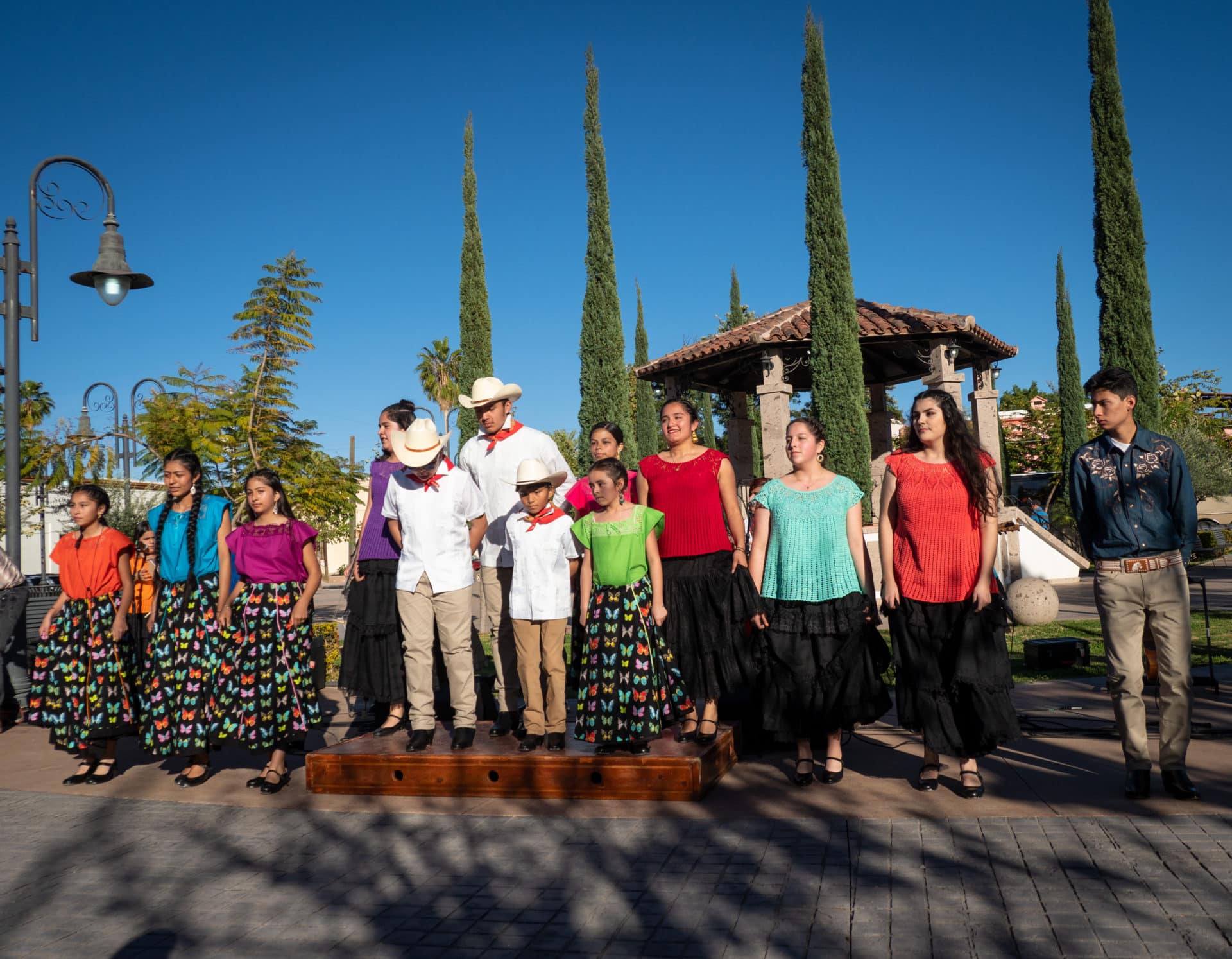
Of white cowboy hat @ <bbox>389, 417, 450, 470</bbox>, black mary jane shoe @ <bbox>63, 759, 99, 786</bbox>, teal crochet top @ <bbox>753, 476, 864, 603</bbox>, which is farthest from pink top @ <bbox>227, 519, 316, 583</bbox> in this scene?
teal crochet top @ <bbox>753, 476, 864, 603</bbox>

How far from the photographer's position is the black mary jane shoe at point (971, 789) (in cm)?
486

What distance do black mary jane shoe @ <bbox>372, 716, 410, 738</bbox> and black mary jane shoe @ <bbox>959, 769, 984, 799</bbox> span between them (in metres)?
3.31

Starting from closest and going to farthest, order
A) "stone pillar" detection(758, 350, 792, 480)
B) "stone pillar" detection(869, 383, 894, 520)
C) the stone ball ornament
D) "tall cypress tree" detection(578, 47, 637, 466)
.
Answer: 1. the stone ball ornament
2. "stone pillar" detection(758, 350, 792, 480)
3. "stone pillar" detection(869, 383, 894, 520)
4. "tall cypress tree" detection(578, 47, 637, 466)

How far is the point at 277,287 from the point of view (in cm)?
1636

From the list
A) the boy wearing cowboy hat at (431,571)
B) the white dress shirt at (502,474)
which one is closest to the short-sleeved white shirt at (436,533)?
the boy wearing cowboy hat at (431,571)

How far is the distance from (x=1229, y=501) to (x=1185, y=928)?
1616 inches

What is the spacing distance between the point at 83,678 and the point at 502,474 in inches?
121

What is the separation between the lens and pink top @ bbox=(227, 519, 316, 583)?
5883 mm

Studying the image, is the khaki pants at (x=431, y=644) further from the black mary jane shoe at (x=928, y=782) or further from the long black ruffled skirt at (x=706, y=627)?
the black mary jane shoe at (x=928, y=782)

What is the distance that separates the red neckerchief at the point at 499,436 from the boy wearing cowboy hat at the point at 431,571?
1.37ft

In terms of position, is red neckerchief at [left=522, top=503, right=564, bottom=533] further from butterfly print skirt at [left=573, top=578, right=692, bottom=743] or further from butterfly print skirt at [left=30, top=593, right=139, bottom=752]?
butterfly print skirt at [left=30, top=593, right=139, bottom=752]

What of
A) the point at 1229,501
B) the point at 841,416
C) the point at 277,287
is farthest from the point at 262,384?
the point at 1229,501

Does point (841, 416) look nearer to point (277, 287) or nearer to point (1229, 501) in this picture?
point (277, 287)

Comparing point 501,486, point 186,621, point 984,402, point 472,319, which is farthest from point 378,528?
point 472,319
